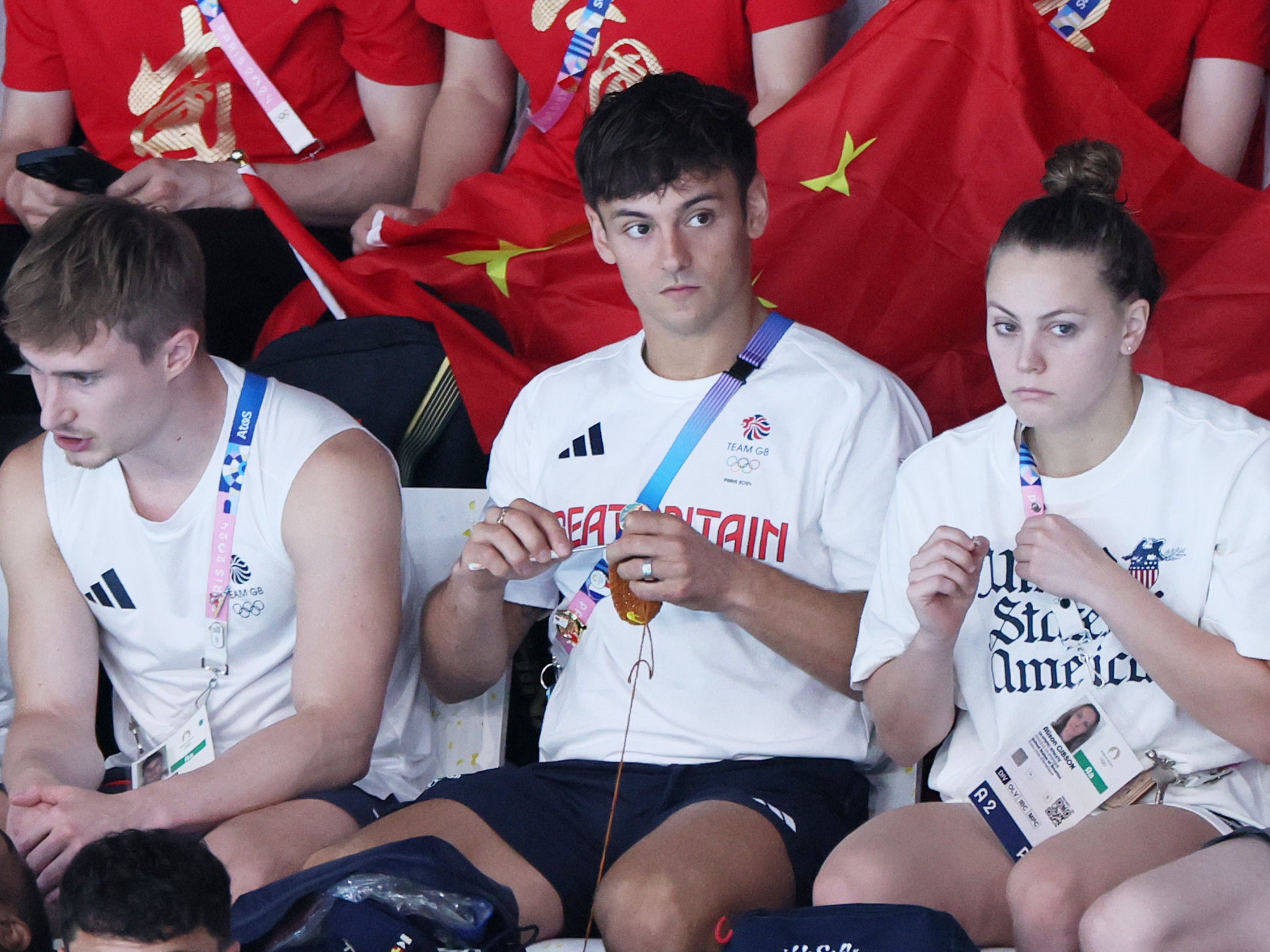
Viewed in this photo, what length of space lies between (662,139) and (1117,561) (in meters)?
0.91

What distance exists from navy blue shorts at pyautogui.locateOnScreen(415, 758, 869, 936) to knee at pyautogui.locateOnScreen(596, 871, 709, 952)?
7.5 inches

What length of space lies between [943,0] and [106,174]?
1.76m

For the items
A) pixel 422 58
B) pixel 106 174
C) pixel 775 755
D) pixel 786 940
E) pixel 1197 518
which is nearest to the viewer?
pixel 786 940

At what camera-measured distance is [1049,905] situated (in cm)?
172

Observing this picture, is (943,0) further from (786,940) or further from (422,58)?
(786,940)

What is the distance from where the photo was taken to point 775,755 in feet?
7.06

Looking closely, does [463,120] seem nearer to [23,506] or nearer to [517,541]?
[23,506]

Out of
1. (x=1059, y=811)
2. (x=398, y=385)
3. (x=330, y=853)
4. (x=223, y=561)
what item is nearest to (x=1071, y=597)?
(x=1059, y=811)

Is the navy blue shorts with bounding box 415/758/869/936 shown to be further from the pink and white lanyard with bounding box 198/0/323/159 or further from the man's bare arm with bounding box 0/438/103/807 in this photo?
the pink and white lanyard with bounding box 198/0/323/159

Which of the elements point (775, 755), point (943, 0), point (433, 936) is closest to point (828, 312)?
point (943, 0)

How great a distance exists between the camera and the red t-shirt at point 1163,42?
111 inches

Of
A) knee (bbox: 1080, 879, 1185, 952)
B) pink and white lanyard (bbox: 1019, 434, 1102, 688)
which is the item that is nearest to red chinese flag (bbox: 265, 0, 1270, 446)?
pink and white lanyard (bbox: 1019, 434, 1102, 688)

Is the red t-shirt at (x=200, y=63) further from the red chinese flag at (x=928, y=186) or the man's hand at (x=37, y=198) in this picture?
the red chinese flag at (x=928, y=186)

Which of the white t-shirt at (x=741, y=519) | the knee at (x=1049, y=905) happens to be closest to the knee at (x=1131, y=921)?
the knee at (x=1049, y=905)
